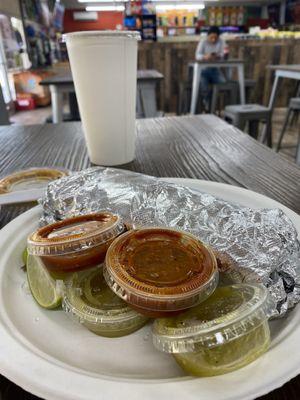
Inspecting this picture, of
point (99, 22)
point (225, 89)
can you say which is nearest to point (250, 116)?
point (225, 89)

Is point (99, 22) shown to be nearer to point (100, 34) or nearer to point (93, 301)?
point (100, 34)

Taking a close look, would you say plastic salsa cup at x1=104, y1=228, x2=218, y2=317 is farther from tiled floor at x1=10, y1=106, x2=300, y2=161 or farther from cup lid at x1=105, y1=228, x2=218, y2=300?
tiled floor at x1=10, y1=106, x2=300, y2=161

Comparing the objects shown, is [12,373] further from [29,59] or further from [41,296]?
[29,59]

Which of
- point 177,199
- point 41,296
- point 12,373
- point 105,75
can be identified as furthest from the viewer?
point 105,75

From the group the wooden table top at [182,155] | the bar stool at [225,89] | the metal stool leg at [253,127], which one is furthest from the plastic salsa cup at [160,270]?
the bar stool at [225,89]

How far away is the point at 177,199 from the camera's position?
53 cm

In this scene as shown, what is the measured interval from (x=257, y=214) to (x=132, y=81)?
47cm

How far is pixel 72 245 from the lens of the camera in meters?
0.37

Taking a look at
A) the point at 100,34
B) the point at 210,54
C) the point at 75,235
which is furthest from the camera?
the point at 210,54

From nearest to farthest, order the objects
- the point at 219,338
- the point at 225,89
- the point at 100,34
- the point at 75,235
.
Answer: the point at 219,338 < the point at 75,235 < the point at 100,34 < the point at 225,89

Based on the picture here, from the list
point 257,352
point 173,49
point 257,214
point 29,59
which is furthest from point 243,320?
point 29,59

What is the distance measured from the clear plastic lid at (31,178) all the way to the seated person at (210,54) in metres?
4.21

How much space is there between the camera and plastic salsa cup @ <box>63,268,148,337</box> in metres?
0.34

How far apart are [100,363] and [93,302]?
70mm
